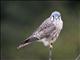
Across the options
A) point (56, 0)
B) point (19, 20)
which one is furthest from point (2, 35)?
point (56, 0)

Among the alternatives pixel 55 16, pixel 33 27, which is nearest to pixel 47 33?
pixel 55 16

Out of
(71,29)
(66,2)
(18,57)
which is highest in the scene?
(66,2)

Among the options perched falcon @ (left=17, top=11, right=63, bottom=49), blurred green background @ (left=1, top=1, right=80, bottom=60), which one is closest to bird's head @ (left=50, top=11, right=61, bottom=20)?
perched falcon @ (left=17, top=11, right=63, bottom=49)

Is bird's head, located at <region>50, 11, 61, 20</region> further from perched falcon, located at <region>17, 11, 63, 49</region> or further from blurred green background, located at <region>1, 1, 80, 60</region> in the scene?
blurred green background, located at <region>1, 1, 80, 60</region>

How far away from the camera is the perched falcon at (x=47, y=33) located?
1792 mm

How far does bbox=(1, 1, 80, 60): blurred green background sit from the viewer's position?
A: 481 centimetres

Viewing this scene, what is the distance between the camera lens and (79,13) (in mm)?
5152

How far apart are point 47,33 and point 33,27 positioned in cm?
313

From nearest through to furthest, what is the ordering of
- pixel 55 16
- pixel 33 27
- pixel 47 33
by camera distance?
pixel 55 16
pixel 47 33
pixel 33 27

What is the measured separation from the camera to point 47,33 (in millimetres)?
1823

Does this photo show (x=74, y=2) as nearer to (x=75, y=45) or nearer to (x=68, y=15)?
(x=68, y=15)

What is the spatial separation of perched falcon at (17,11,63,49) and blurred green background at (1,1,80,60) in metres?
2.65

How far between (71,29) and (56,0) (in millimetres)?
410

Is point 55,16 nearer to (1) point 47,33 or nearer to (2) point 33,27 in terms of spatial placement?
(1) point 47,33
